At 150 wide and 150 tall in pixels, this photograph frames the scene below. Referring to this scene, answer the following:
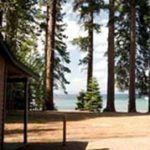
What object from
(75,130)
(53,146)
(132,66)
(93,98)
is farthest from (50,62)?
(53,146)

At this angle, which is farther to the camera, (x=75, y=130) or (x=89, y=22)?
(x=89, y=22)

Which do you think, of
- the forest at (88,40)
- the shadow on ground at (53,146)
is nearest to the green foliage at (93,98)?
the forest at (88,40)

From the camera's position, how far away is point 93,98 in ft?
112

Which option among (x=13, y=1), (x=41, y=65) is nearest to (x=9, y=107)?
(x=13, y=1)

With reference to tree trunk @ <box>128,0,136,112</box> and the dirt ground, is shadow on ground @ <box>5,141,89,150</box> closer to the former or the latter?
the dirt ground

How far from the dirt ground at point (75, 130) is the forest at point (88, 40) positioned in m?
4.30

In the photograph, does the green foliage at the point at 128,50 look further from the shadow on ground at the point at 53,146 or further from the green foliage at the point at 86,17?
the shadow on ground at the point at 53,146

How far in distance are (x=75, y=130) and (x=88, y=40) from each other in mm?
18139

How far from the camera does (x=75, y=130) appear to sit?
20688mm

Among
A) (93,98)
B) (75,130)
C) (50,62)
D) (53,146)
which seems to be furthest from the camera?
(93,98)

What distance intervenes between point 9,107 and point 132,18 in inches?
414

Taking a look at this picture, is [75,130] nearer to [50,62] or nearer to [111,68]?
[50,62]

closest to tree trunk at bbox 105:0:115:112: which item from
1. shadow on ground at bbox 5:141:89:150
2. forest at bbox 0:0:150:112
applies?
forest at bbox 0:0:150:112

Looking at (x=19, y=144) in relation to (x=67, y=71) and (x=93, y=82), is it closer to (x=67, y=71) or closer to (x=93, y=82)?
(x=93, y=82)
